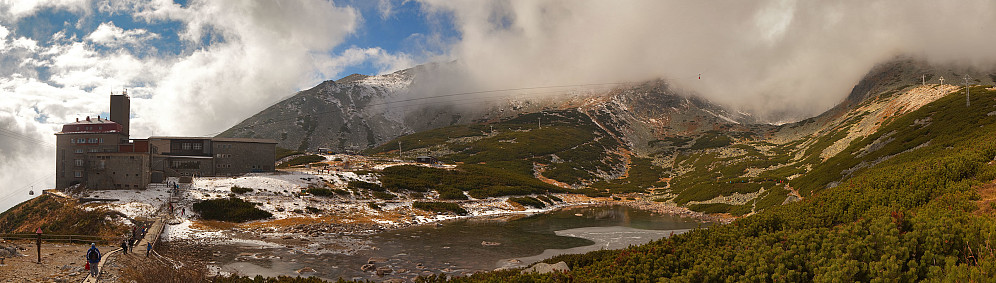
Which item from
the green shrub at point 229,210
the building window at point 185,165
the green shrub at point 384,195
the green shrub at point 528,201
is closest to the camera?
the green shrub at point 229,210

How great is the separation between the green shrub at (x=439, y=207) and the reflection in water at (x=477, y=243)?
7549 millimetres

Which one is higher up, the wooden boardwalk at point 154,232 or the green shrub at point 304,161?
the green shrub at point 304,161

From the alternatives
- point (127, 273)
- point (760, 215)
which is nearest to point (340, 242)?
point (127, 273)

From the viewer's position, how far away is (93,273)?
2705cm

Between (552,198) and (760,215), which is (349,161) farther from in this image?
(760,215)

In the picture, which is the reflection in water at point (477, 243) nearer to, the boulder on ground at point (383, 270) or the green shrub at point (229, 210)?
the boulder on ground at point (383, 270)

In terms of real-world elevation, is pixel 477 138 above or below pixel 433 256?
above

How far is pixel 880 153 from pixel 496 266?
46776 millimetres

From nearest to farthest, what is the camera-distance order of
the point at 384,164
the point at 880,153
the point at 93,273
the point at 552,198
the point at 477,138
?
the point at 93,273, the point at 880,153, the point at 552,198, the point at 384,164, the point at 477,138

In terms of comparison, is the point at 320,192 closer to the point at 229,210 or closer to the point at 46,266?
the point at 229,210

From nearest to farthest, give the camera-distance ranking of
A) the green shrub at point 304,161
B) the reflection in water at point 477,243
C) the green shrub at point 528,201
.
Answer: the reflection in water at point 477,243 < the green shrub at point 528,201 < the green shrub at point 304,161

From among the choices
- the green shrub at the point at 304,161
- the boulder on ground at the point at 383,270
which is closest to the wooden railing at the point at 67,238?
the boulder on ground at the point at 383,270

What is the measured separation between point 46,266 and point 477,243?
32477 millimetres

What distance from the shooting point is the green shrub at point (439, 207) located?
74.4m
